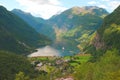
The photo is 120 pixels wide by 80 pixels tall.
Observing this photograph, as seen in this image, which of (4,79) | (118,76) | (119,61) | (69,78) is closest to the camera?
(118,76)

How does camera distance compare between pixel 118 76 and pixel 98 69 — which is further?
pixel 98 69

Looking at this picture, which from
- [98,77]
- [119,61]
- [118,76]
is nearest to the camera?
[118,76]

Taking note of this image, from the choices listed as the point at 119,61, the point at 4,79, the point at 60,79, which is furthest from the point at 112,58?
the point at 4,79

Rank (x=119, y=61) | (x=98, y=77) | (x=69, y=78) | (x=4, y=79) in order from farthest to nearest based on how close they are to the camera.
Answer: (x=4, y=79)
(x=69, y=78)
(x=119, y=61)
(x=98, y=77)

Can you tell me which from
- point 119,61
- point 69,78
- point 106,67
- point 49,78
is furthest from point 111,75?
point 49,78

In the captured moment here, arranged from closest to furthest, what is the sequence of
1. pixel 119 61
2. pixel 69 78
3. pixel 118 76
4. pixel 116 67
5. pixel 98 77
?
pixel 118 76
pixel 98 77
pixel 116 67
pixel 119 61
pixel 69 78

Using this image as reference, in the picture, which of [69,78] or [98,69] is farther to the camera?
[69,78]

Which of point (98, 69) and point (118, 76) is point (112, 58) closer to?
point (98, 69)

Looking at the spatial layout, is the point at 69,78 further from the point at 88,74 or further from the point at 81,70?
the point at 88,74

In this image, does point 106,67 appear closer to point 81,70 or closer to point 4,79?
point 81,70
